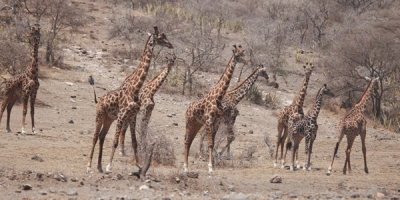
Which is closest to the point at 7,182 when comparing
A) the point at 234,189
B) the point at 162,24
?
the point at 234,189

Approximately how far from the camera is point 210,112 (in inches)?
566

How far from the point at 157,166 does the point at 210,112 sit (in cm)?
179

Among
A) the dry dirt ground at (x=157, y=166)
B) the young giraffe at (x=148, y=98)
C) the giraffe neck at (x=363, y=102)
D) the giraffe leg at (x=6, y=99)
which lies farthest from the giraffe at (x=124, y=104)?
the giraffe neck at (x=363, y=102)

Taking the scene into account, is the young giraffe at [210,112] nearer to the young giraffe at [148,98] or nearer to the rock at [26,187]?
the young giraffe at [148,98]

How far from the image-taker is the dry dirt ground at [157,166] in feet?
35.6

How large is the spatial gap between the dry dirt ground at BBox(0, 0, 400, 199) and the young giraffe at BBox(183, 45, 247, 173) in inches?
26.9

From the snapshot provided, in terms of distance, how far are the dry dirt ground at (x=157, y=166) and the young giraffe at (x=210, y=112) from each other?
26.9 inches

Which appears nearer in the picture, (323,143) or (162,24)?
(323,143)

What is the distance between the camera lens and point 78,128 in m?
→ 20.9

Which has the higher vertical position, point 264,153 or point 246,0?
A: point 246,0

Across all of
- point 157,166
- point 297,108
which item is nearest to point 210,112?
point 157,166

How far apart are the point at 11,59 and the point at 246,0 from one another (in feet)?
127

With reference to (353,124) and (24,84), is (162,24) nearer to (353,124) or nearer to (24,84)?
(24,84)

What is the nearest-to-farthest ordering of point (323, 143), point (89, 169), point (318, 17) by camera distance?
point (89, 169) < point (323, 143) < point (318, 17)
